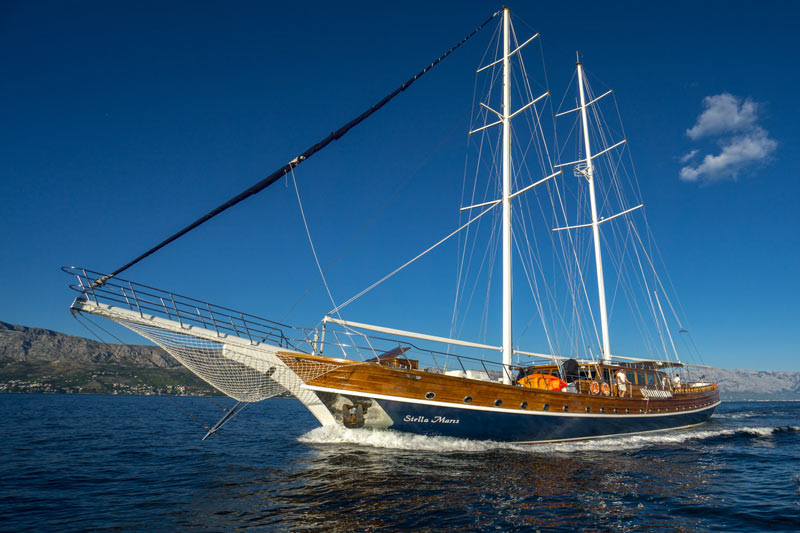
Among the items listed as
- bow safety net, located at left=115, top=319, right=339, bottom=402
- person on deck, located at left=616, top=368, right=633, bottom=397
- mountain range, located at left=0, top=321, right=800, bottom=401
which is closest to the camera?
bow safety net, located at left=115, top=319, right=339, bottom=402

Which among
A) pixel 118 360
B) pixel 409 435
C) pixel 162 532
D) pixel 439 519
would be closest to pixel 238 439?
pixel 409 435

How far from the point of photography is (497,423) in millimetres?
16000

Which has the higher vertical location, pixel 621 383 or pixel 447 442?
pixel 621 383

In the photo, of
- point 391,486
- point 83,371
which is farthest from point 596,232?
point 83,371

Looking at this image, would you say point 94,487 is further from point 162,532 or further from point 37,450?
point 37,450

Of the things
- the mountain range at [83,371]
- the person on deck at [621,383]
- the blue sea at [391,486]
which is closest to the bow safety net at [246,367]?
the blue sea at [391,486]

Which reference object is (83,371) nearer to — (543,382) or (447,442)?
(447,442)

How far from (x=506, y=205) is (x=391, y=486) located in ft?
47.6

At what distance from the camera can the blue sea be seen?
7949mm

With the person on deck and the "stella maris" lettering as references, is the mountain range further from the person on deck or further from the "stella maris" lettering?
the "stella maris" lettering

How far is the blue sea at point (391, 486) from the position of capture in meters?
7.95

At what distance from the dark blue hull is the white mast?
76.6 inches

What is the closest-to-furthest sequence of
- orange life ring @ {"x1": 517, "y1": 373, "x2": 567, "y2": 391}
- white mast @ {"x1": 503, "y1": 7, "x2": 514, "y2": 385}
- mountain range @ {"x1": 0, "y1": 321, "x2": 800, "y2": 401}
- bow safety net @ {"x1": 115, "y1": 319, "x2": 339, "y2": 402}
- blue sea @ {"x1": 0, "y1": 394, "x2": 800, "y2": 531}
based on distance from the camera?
blue sea @ {"x1": 0, "y1": 394, "x2": 800, "y2": 531} < bow safety net @ {"x1": 115, "y1": 319, "x2": 339, "y2": 402} < white mast @ {"x1": 503, "y1": 7, "x2": 514, "y2": 385} < orange life ring @ {"x1": 517, "y1": 373, "x2": 567, "y2": 391} < mountain range @ {"x1": 0, "y1": 321, "x2": 800, "y2": 401}

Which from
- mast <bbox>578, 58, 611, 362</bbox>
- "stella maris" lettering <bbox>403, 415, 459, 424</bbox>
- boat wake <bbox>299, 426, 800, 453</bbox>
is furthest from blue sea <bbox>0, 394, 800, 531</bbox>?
mast <bbox>578, 58, 611, 362</bbox>
